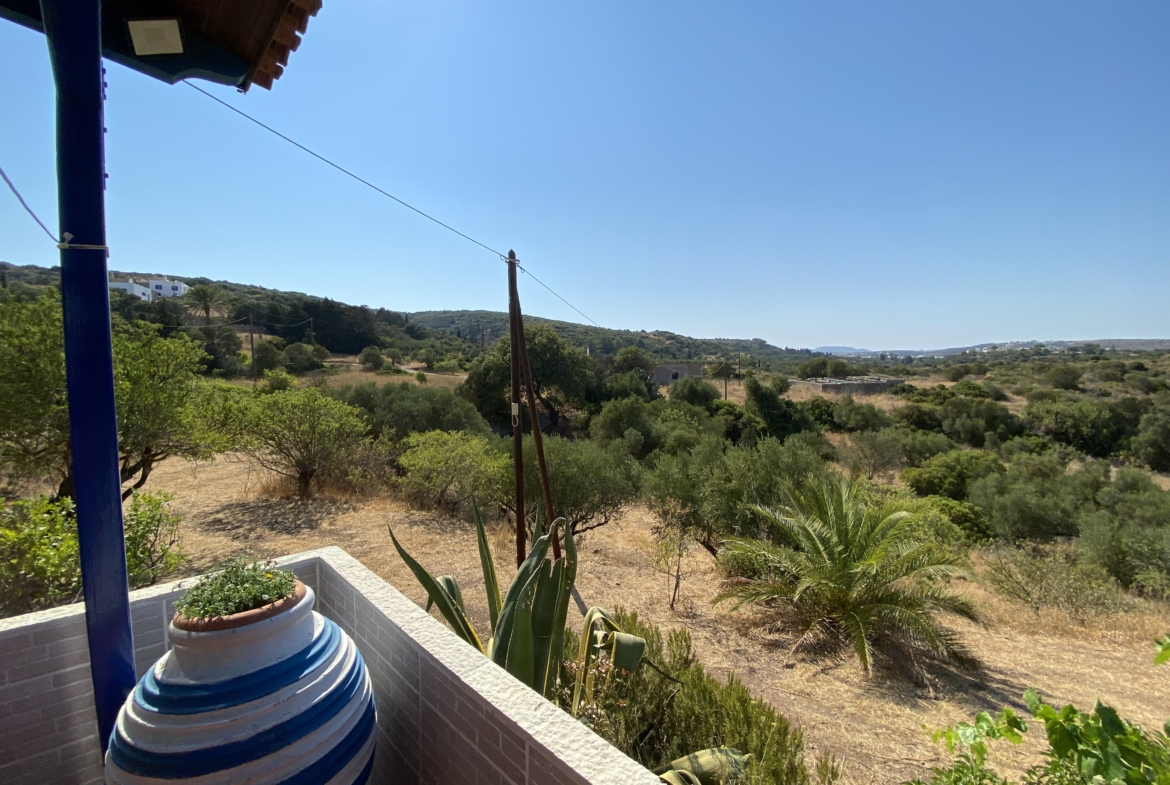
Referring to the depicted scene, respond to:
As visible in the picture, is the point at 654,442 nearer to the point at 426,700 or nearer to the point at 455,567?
the point at 455,567

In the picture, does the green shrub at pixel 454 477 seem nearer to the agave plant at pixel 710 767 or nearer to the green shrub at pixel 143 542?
the green shrub at pixel 143 542

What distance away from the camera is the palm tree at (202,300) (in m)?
28.4

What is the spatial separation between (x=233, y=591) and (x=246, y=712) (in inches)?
11.6

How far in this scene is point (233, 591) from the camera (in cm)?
129

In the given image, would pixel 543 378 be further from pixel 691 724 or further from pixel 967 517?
pixel 691 724

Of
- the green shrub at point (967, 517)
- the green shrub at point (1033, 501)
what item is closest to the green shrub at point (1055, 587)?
the green shrub at point (967, 517)

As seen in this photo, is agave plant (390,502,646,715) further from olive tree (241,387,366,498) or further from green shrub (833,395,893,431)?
green shrub (833,395,893,431)

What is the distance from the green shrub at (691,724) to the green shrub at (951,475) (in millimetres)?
15464

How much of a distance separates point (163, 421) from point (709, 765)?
589 cm

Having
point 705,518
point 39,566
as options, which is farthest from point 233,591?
point 705,518

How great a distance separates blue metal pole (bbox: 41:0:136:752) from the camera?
1247 mm

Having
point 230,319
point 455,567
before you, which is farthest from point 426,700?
point 230,319

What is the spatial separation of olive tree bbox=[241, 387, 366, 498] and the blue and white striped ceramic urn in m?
6.92

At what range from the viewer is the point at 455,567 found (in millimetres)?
5516
